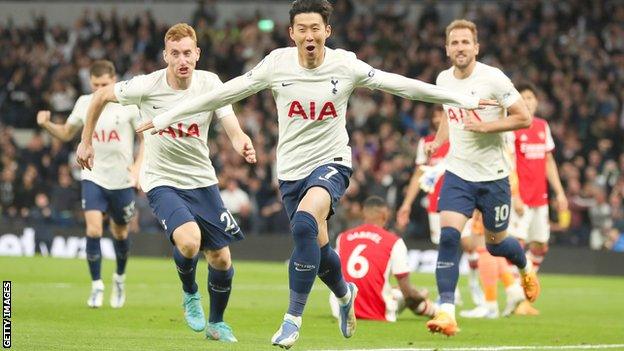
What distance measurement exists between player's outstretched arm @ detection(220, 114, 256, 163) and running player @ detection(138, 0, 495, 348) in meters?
0.30

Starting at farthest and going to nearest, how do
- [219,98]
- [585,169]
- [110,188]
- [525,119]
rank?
[585,169] < [110,188] < [525,119] < [219,98]

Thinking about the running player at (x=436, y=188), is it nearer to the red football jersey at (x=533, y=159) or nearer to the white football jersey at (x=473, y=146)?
the red football jersey at (x=533, y=159)

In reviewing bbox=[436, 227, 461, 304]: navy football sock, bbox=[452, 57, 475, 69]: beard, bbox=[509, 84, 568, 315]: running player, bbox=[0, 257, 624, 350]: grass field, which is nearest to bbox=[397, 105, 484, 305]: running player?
bbox=[509, 84, 568, 315]: running player

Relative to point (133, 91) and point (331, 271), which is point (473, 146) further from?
point (133, 91)

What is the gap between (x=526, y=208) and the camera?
17219 mm

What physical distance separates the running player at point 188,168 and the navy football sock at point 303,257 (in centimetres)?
158

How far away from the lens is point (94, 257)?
50.9ft

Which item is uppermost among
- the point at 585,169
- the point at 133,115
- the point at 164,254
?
the point at 133,115

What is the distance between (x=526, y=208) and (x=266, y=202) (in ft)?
39.7

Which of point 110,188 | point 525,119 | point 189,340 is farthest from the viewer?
point 110,188

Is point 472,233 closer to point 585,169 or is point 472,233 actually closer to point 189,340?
point 189,340

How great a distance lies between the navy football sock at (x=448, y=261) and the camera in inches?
493

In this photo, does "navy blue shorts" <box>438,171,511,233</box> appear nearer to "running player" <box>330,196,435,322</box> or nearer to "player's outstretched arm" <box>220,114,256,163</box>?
"running player" <box>330,196,435,322</box>

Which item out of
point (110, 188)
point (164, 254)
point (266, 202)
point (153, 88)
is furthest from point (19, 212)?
point (153, 88)
